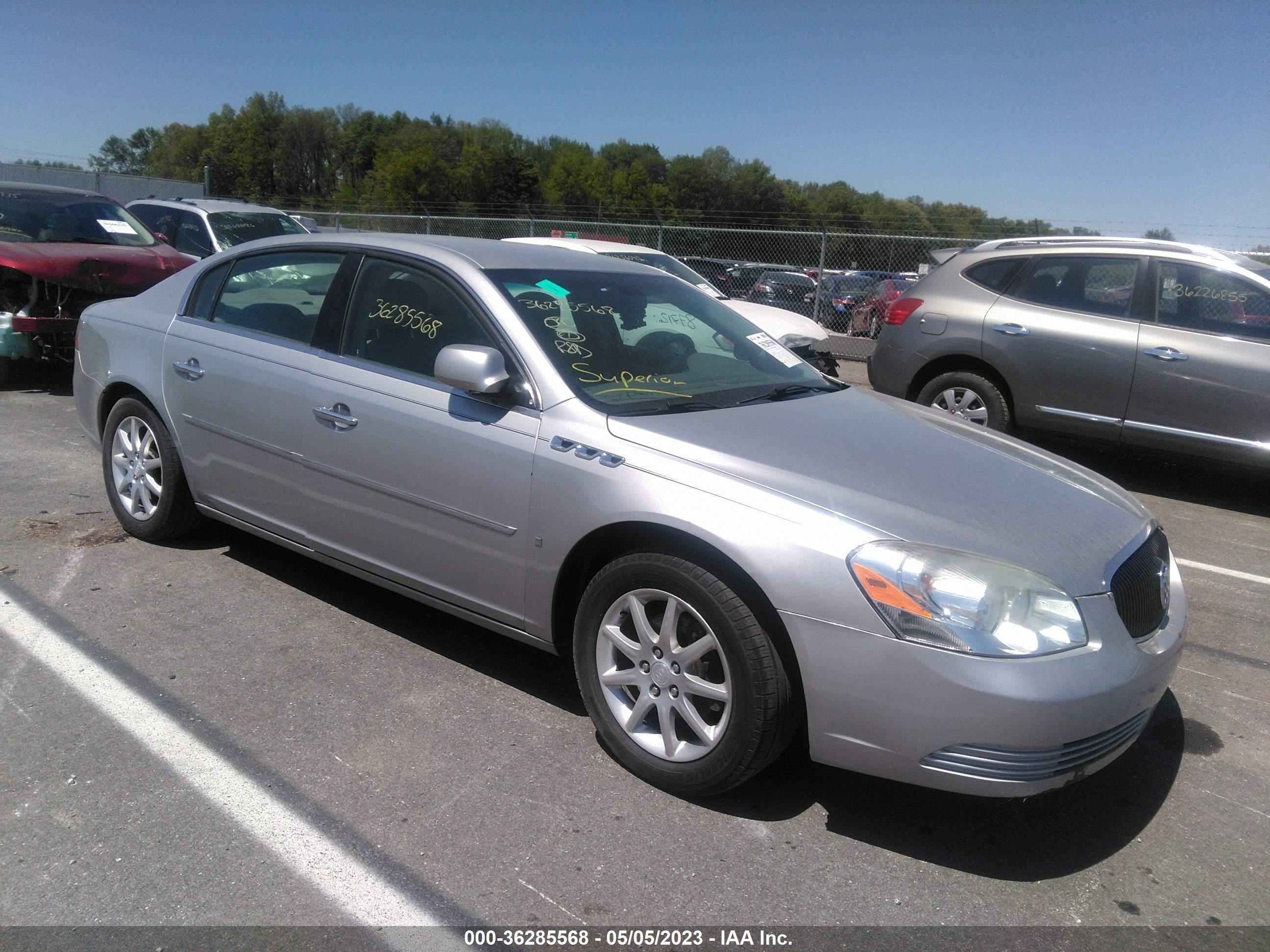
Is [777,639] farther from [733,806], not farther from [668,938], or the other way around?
[668,938]

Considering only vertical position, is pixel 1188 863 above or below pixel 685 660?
below

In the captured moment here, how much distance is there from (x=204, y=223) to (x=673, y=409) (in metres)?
11.7

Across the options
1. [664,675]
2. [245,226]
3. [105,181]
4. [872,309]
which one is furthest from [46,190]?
[105,181]

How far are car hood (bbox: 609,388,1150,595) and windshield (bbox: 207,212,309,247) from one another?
10976mm

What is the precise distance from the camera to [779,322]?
10.1 meters


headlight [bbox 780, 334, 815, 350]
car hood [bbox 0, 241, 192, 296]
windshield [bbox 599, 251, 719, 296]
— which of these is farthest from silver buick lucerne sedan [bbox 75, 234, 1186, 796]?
windshield [bbox 599, 251, 719, 296]

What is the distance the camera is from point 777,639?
2.77 metres

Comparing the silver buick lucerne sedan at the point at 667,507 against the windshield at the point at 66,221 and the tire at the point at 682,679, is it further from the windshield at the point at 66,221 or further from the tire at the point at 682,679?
the windshield at the point at 66,221

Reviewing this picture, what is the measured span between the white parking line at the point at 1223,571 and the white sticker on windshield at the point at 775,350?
266 cm

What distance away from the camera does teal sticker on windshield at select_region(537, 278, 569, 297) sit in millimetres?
3805

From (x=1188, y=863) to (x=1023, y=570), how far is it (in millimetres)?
995

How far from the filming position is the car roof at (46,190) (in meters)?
9.44

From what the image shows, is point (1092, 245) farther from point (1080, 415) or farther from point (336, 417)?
point (336, 417)

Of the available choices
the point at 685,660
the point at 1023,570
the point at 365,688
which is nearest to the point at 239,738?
the point at 365,688
